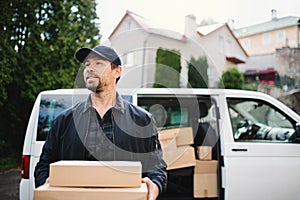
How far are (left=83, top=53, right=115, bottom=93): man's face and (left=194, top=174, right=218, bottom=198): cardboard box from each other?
6.79ft

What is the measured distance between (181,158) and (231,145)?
66cm

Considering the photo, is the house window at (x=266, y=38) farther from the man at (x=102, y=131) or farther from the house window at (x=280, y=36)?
the man at (x=102, y=131)

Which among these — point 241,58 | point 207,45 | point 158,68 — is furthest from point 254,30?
point 158,68

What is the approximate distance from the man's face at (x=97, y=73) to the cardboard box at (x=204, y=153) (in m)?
2.07

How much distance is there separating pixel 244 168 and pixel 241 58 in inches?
851

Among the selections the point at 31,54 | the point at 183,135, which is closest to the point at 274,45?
the point at 31,54

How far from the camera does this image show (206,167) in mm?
3395

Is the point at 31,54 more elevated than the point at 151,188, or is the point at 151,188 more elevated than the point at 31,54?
the point at 31,54

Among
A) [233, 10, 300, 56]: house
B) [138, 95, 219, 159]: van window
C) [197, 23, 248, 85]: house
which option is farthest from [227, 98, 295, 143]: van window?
[233, 10, 300, 56]: house

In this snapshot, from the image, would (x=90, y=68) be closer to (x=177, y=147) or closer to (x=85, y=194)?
(x=85, y=194)

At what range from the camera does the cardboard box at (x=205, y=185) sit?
3309 mm

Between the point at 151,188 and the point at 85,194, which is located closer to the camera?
the point at 85,194

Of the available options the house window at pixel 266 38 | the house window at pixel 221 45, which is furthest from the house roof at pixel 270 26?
the house window at pixel 221 45

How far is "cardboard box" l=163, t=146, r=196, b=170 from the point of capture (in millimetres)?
3344
